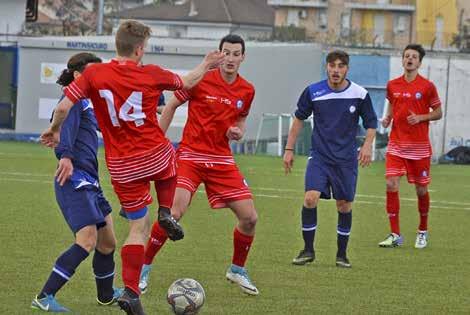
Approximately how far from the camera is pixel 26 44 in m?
38.6

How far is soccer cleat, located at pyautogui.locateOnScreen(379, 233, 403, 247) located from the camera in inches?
591

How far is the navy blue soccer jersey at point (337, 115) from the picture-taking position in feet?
42.4

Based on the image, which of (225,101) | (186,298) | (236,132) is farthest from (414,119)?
A: (186,298)

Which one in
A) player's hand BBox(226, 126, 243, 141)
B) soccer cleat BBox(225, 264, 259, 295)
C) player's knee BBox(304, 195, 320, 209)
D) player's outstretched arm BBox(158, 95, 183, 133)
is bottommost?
soccer cleat BBox(225, 264, 259, 295)

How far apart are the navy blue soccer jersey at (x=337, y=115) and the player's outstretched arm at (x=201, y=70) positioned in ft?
10.9

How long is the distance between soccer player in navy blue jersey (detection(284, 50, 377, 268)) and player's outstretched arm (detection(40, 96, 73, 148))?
13.1ft

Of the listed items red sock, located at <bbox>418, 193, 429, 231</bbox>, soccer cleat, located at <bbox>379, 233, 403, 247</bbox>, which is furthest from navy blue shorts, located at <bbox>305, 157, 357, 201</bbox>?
red sock, located at <bbox>418, 193, 429, 231</bbox>

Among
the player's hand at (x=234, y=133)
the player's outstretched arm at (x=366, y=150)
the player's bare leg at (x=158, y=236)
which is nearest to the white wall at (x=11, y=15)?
the player's outstretched arm at (x=366, y=150)

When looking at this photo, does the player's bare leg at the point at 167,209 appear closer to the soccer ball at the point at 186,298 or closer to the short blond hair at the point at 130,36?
the soccer ball at the point at 186,298

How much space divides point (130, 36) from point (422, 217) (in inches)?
283

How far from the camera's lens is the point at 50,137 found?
924cm

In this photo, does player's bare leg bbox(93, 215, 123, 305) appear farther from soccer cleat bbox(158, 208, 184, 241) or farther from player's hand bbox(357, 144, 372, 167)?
player's hand bbox(357, 144, 372, 167)

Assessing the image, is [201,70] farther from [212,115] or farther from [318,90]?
[318,90]

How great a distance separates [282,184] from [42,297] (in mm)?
15513
